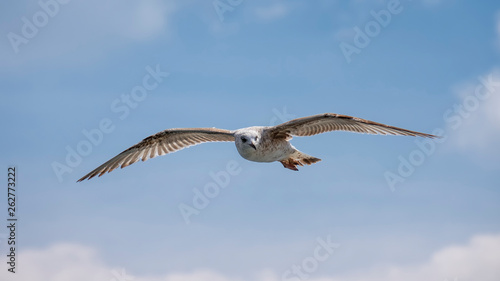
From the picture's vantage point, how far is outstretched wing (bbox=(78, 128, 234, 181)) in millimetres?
15820

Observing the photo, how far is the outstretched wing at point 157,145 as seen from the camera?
15.8 metres

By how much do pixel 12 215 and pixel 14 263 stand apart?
1.36 metres

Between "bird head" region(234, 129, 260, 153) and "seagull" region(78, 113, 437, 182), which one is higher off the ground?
"seagull" region(78, 113, 437, 182)

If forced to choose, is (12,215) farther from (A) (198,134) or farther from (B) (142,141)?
(A) (198,134)

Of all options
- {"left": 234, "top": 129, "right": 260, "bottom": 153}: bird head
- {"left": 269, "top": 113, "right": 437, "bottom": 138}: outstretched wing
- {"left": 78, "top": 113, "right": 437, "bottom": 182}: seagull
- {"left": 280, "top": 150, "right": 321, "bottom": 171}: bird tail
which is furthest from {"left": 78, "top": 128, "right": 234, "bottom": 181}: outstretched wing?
{"left": 269, "top": 113, "right": 437, "bottom": 138}: outstretched wing

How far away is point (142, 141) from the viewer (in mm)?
15938

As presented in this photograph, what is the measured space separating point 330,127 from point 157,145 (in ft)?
17.2

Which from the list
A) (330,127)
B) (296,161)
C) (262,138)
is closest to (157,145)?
(262,138)

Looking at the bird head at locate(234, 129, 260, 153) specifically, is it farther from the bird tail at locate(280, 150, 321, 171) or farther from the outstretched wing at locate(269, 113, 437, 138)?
the bird tail at locate(280, 150, 321, 171)

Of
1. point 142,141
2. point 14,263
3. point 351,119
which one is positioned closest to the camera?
point 351,119

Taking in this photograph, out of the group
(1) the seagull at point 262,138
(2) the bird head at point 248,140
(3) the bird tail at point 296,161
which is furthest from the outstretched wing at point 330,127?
→ (3) the bird tail at point 296,161

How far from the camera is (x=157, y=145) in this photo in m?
16.2

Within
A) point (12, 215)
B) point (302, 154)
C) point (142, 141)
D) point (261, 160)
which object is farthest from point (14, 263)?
point (302, 154)

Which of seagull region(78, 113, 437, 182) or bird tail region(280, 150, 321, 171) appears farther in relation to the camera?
bird tail region(280, 150, 321, 171)
